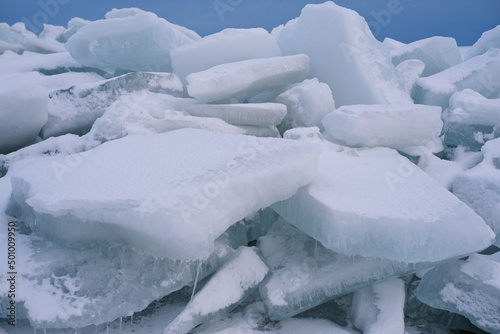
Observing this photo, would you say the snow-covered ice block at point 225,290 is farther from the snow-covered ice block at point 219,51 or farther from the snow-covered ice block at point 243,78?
the snow-covered ice block at point 219,51

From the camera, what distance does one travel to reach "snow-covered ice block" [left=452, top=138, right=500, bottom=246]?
134 cm

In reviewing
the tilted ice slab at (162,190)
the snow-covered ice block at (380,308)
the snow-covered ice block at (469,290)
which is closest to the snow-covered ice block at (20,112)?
the tilted ice slab at (162,190)

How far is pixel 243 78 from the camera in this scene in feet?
5.44

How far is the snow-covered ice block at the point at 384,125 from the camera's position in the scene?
149cm

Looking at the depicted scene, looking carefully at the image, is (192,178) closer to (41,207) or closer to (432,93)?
(41,207)

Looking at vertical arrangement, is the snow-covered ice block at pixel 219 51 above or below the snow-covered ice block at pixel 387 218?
above

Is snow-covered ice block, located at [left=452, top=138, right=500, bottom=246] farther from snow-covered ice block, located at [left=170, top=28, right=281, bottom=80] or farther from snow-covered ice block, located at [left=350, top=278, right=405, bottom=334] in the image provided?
snow-covered ice block, located at [left=170, top=28, right=281, bottom=80]

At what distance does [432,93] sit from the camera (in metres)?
2.27

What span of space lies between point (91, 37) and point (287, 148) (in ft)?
5.02

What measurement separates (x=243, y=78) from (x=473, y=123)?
1090mm

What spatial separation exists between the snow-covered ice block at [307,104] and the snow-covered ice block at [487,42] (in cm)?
201

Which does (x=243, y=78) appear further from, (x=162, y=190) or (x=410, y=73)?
(x=410, y=73)

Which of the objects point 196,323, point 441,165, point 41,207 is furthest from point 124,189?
point 441,165

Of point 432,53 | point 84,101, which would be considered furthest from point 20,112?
point 432,53
